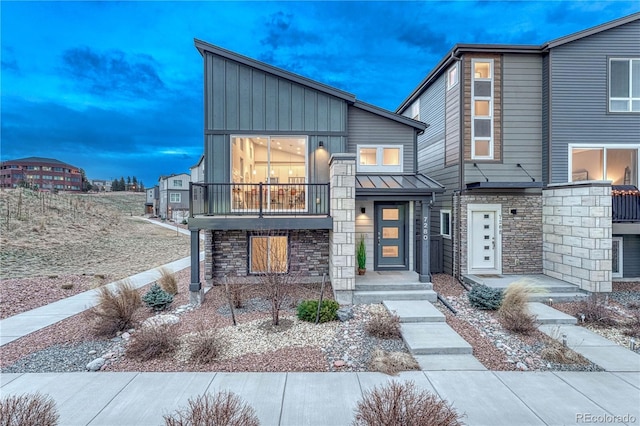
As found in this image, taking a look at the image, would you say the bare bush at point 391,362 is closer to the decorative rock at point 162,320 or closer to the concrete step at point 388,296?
the concrete step at point 388,296

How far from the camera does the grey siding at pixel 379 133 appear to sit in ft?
30.9

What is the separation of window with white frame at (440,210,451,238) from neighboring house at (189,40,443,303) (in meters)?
1.58

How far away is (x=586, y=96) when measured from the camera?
9.28 meters

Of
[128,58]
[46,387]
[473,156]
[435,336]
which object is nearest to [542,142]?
[473,156]

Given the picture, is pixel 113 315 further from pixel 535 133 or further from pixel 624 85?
pixel 624 85

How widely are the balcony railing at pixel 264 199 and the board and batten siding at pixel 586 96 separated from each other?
24.6ft

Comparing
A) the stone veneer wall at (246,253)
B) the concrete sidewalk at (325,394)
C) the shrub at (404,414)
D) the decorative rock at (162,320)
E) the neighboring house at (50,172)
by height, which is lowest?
the concrete sidewalk at (325,394)

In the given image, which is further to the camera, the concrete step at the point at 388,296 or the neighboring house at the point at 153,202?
the neighboring house at the point at 153,202

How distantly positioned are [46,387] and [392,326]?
17.2 feet

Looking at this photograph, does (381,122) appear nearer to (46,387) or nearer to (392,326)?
(392,326)

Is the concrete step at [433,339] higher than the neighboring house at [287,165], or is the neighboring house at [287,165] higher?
the neighboring house at [287,165]

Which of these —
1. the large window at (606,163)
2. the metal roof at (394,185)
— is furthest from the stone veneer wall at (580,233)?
the metal roof at (394,185)

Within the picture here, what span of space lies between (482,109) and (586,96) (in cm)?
322

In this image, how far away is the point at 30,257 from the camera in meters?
12.3
